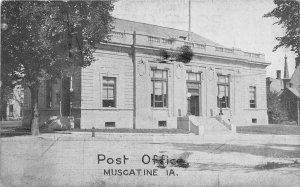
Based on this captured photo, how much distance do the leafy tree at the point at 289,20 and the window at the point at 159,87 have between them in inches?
251

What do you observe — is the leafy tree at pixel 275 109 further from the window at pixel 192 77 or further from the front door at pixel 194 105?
the front door at pixel 194 105

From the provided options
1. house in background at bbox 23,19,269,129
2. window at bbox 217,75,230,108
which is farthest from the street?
window at bbox 217,75,230,108

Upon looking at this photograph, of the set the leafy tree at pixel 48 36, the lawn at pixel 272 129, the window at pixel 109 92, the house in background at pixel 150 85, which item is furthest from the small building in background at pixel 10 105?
the lawn at pixel 272 129

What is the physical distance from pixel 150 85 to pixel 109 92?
2.16 metres

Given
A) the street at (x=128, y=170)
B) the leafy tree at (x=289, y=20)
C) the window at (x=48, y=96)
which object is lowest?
the street at (x=128, y=170)

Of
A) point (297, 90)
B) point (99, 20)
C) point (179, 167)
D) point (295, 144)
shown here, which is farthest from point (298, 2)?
point (99, 20)

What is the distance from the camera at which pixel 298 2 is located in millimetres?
10000

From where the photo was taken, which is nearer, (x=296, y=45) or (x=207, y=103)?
(x=296, y=45)

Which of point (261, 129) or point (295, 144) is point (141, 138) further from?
point (261, 129)

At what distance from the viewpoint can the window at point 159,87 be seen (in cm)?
1530

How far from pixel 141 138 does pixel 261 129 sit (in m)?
7.14

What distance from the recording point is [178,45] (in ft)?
40.8

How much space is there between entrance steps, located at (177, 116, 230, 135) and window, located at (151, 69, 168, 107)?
4.72 ft

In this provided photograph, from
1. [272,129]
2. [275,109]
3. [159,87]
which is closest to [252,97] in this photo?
[275,109]
